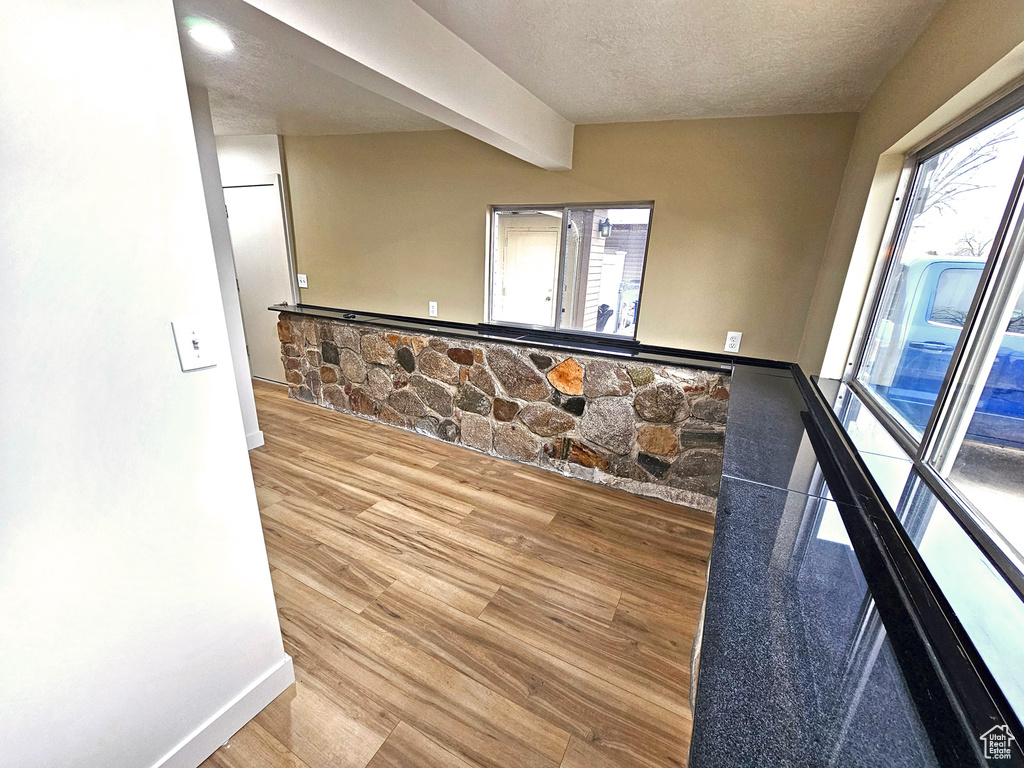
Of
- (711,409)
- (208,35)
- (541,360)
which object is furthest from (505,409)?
(208,35)

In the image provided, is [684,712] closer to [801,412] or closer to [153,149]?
[801,412]

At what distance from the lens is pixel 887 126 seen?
1.58 metres

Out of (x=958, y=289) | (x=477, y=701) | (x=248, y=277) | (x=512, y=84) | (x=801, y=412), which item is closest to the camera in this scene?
(x=958, y=289)

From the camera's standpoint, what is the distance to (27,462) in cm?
81

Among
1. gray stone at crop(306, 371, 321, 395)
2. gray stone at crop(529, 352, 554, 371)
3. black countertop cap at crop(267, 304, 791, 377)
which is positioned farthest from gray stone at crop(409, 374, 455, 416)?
gray stone at crop(306, 371, 321, 395)

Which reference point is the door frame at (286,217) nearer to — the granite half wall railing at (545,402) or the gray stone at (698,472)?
the granite half wall railing at (545,402)

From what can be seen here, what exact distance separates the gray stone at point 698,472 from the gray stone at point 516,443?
0.88 meters

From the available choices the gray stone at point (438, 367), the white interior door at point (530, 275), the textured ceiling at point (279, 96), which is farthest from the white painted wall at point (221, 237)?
the white interior door at point (530, 275)

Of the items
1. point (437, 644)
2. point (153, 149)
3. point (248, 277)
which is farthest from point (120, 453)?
point (248, 277)

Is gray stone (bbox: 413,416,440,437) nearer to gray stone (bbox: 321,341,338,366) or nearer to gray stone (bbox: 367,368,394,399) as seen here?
gray stone (bbox: 367,368,394,399)

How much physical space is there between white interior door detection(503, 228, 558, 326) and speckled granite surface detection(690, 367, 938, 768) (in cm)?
208

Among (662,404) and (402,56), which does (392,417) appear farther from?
(402,56)

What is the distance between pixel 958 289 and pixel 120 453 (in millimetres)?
2319

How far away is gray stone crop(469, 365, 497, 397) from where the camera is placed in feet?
9.39
